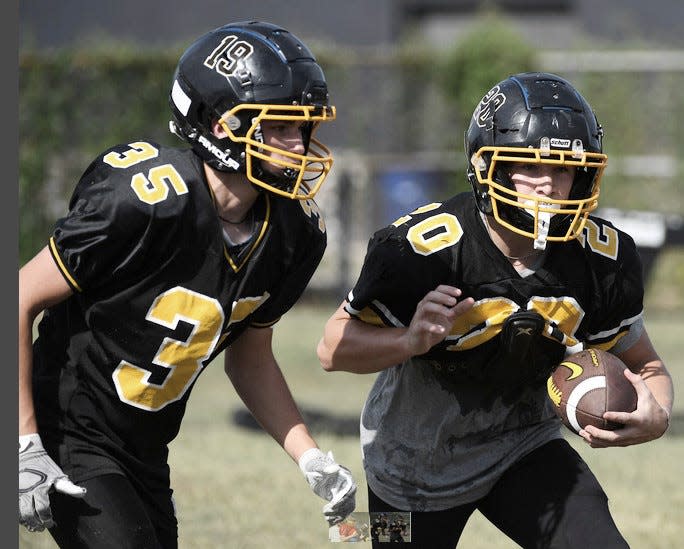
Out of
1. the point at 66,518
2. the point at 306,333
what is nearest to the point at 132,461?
the point at 66,518

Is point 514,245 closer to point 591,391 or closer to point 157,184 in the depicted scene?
point 591,391

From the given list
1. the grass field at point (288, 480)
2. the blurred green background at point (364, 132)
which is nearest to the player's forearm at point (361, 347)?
the grass field at point (288, 480)

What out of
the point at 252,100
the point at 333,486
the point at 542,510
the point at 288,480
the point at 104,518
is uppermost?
the point at 252,100

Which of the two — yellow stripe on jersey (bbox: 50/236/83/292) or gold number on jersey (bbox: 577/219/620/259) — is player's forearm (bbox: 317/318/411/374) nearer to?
gold number on jersey (bbox: 577/219/620/259)

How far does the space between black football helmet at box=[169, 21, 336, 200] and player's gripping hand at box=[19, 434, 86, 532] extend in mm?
972

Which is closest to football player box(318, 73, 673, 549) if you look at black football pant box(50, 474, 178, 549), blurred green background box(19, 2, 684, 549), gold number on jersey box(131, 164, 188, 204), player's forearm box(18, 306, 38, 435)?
gold number on jersey box(131, 164, 188, 204)

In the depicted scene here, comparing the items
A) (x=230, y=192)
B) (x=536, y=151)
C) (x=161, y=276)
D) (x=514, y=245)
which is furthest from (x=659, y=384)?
(x=161, y=276)

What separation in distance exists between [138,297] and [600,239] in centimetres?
148

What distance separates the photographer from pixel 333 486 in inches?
148

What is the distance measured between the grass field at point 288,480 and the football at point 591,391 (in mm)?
1918

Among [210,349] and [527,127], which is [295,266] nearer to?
[210,349]

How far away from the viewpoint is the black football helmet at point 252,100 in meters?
3.64

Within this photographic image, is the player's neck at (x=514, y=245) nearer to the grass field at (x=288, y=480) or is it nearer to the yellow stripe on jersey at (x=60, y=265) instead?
the yellow stripe on jersey at (x=60, y=265)

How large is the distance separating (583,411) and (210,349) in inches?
44.3
